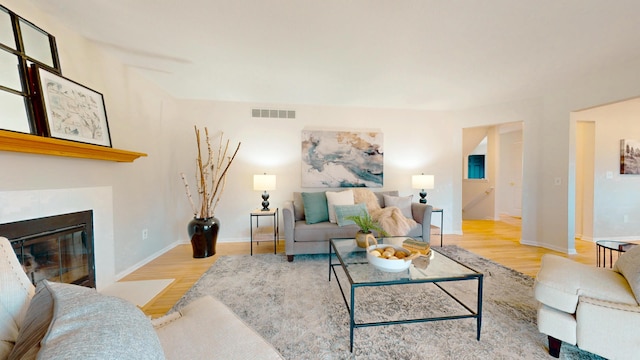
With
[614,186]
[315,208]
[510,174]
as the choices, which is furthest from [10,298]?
[510,174]

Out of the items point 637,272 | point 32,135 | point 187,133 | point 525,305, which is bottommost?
point 525,305

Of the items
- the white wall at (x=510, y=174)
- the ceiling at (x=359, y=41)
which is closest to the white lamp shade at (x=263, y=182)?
the ceiling at (x=359, y=41)

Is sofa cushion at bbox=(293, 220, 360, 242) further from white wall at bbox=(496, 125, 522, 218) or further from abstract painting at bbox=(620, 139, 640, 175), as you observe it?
white wall at bbox=(496, 125, 522, 218)

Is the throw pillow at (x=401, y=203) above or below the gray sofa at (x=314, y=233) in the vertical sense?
above

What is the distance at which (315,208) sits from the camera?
3.11 meters

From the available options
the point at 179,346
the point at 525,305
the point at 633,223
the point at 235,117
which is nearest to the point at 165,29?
the point at 235,117

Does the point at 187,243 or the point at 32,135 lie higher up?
the point at 32,135

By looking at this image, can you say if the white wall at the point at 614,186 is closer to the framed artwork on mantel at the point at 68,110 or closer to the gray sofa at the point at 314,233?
the gray sofa at the point at 314,233

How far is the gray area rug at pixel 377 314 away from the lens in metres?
1.37

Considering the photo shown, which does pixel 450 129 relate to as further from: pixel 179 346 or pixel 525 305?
pixel 179 346

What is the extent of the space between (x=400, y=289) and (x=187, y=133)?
11.9ft

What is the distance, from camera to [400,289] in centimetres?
208

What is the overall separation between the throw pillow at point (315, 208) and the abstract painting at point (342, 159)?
1.82 ft

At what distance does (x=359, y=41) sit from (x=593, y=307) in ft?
7.84
